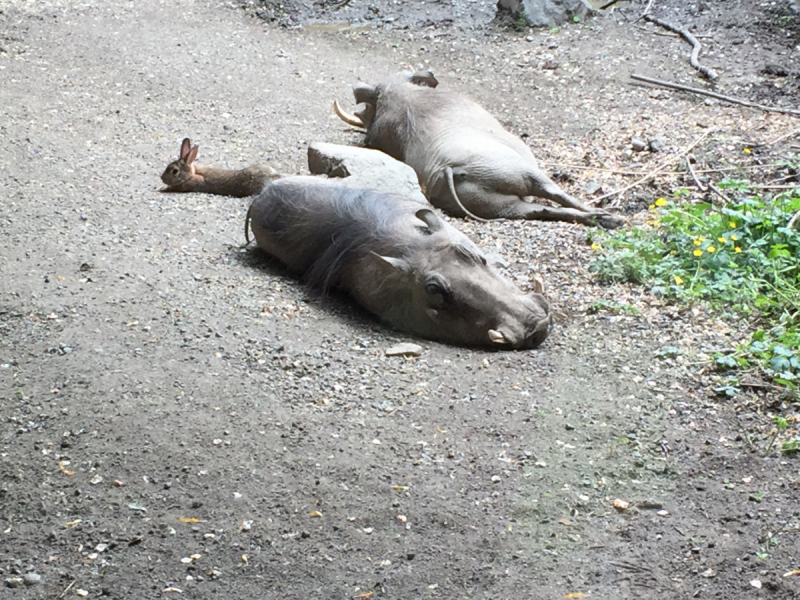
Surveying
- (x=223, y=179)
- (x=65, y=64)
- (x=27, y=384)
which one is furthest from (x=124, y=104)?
(x=27, y=384)

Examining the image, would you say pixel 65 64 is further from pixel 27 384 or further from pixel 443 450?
pixel 443 450

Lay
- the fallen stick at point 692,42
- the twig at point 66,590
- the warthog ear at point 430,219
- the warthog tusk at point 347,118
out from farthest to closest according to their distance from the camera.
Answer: the fallen stick at point 692,42 → the warthog tusk at point 347,118 → the warthog ear at point 430,219 → the twig at point 66,590

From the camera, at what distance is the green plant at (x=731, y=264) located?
167 inches

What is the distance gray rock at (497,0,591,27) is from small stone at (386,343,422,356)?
6.68m

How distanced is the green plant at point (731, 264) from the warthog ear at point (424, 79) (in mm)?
3062

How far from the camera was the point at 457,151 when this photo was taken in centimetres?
664

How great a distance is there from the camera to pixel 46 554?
9.23ft

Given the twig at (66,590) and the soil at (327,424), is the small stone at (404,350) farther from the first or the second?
the twig at (66,590)

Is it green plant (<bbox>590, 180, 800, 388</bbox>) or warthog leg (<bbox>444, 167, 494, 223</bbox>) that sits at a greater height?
green plant (<bbox>590, 180, 800, 388</bbox>)

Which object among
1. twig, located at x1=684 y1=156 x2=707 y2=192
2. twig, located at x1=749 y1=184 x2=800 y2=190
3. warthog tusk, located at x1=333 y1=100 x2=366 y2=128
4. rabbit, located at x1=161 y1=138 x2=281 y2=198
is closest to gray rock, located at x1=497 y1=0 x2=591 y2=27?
warthog tusk, located at x1=333 y1=100 x2=366 y2=128

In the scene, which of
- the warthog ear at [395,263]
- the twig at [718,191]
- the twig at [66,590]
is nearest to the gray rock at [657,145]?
the twig at [718,191]

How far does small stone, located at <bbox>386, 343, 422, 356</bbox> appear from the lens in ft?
14.1

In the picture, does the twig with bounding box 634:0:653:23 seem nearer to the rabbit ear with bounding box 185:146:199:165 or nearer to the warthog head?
the rabbit ear with bounding box 185:146:199:165

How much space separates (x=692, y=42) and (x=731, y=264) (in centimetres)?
518
